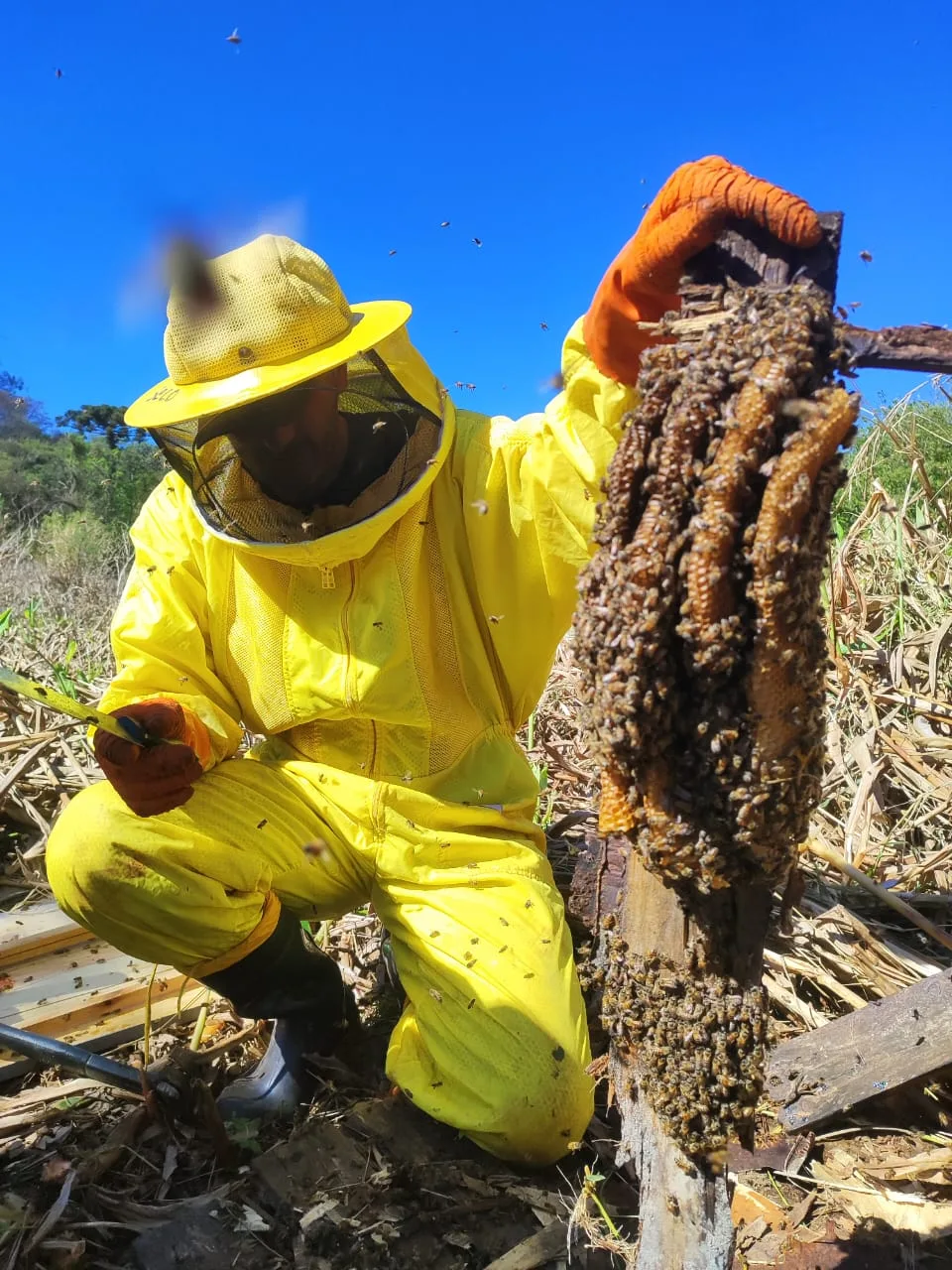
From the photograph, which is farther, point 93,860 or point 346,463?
point 346,463

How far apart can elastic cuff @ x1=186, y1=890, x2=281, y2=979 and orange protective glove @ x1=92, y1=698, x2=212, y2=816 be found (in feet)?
1.63

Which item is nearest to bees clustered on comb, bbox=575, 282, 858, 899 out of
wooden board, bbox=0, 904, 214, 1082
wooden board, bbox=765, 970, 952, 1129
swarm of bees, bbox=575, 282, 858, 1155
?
swarm of bees, bbox=575, 282, 858, 1155

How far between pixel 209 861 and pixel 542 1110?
1.26 metres

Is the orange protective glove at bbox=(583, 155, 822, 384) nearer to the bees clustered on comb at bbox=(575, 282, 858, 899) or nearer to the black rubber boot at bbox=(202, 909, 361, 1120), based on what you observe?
the bees clustered on comb at bbox=(575, 282, 858, 899)

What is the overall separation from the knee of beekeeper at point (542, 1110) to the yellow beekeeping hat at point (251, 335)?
6.92ft

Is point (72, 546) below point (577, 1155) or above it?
above

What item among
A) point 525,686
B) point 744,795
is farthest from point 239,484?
point 744,795

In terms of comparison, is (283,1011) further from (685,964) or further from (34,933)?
(685,964)

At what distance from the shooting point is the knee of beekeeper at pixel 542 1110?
250cm

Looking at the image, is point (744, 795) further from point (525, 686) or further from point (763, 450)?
point (525, 686)

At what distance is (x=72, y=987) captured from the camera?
337 centimetres

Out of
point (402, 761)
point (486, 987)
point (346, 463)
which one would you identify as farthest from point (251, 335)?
point (486, 987)

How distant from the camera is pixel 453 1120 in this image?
2.58 m

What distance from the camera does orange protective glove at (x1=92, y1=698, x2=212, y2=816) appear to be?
2.62 m
